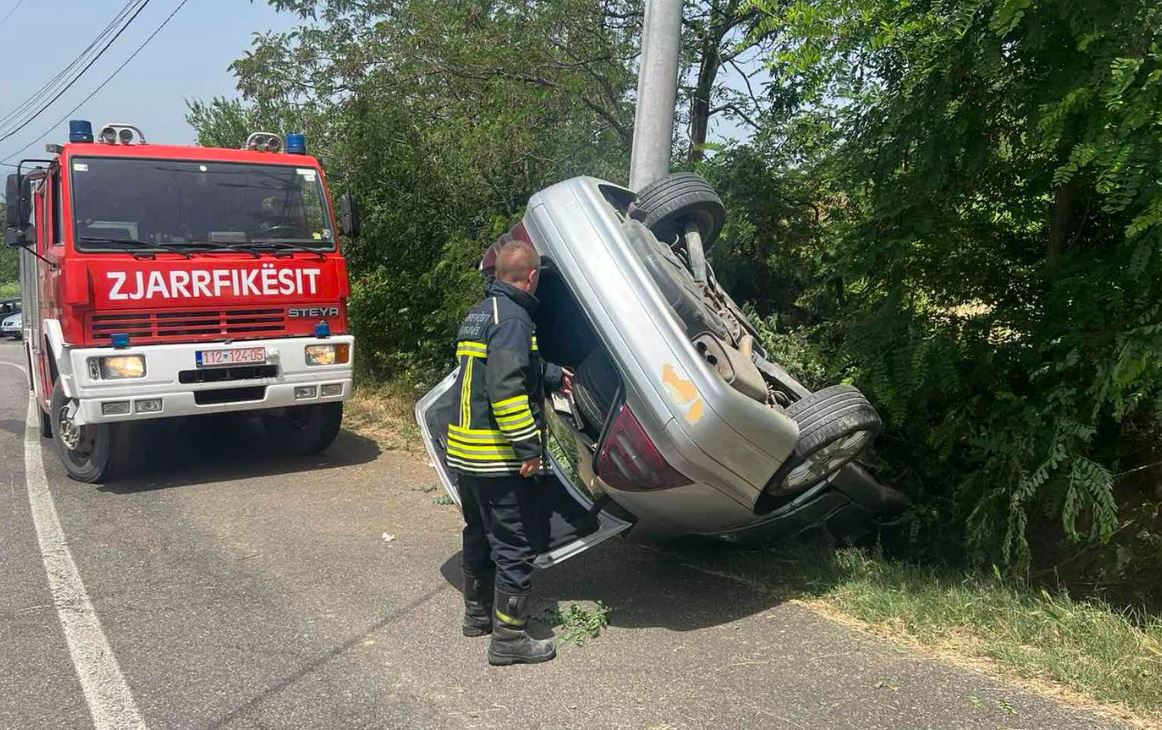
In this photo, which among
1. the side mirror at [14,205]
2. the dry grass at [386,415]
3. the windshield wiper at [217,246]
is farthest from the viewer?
the dry grass at [386,415]

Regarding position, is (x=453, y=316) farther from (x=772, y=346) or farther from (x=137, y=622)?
(x=137, y=622)

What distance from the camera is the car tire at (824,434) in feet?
12.5

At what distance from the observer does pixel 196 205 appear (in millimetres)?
6711

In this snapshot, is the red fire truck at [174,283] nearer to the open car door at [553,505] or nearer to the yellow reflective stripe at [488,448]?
the open car door at [553,505]

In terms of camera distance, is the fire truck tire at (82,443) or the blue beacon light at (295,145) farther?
the blue beacon light at (295,145)

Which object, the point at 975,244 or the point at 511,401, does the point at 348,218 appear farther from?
the point at 975,244

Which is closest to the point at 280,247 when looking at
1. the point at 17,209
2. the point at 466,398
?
the point at 17,209

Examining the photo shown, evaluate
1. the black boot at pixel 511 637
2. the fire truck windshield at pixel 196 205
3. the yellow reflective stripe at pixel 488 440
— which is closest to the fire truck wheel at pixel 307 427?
the fire truck windshield at pixel 196 205

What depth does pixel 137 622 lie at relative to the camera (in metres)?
4.15

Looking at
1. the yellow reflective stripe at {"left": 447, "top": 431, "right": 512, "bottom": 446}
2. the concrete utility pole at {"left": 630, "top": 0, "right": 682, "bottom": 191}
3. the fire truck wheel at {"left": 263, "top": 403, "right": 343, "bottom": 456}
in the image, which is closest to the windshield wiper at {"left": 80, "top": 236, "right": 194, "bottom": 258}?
the fire truck wheel at {"left": 263, "top": 403, "right": 343, "bottom": 456}

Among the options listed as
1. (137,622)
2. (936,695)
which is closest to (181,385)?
(137,622)

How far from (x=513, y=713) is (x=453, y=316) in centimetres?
582

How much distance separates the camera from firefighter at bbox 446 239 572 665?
3.62 m

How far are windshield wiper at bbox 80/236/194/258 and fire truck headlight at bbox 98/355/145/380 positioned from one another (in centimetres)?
77
